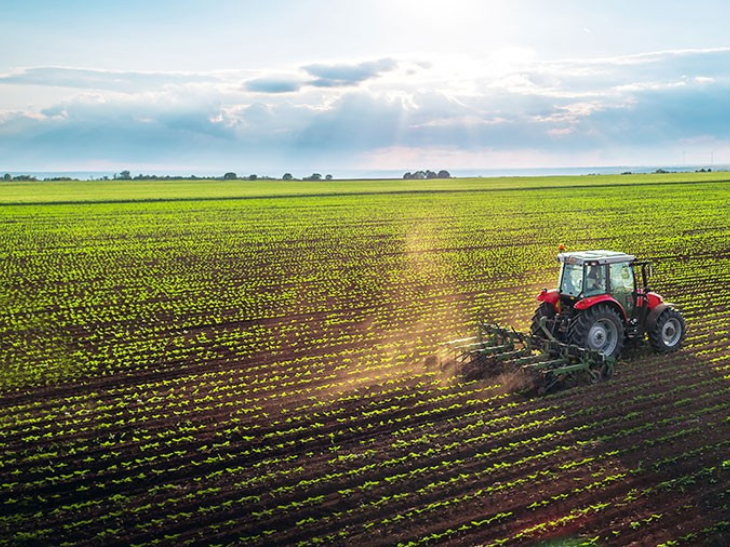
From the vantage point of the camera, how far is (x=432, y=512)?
30.5 ft

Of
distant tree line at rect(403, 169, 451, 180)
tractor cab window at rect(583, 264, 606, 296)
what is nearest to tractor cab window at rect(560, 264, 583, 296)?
A: tractor cab window at rect(583, 264, 606, 296)

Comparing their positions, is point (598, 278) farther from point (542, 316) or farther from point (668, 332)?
Answer: point (668, 332)

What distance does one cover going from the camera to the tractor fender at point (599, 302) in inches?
555

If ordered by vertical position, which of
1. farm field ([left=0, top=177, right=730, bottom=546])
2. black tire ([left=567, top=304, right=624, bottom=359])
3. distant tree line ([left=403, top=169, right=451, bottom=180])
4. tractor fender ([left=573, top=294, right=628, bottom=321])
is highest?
distant tree line ([left=403, top=169, right=451, bottom=180])

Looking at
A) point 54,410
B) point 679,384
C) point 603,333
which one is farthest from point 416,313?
point 54,410

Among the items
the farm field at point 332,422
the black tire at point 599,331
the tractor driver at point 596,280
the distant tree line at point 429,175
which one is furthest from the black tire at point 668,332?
the distant tree line at point 429,175

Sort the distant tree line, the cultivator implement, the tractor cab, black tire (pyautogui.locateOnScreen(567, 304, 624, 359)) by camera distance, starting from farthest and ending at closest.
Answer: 1. the distant tree line
2. the tractor cab
3. black tire (pyautogui.locateOnScreen(567, 304, 624, 359))
4. the cultivator implement

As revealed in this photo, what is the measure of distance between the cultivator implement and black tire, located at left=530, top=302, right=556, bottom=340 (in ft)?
1.15

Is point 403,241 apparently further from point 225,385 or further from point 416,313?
point 225,385

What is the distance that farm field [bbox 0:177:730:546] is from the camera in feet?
30.1

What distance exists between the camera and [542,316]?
49.6 ft

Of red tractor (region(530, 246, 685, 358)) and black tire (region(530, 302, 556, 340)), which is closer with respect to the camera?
red tractor (region(530, 246, 685, 358))

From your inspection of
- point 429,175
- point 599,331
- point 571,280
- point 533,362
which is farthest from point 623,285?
point 429,175

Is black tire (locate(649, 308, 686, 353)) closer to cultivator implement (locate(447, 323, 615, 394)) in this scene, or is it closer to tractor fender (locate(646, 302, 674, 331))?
tractor fender (locate(646, 302, 674, 331))
